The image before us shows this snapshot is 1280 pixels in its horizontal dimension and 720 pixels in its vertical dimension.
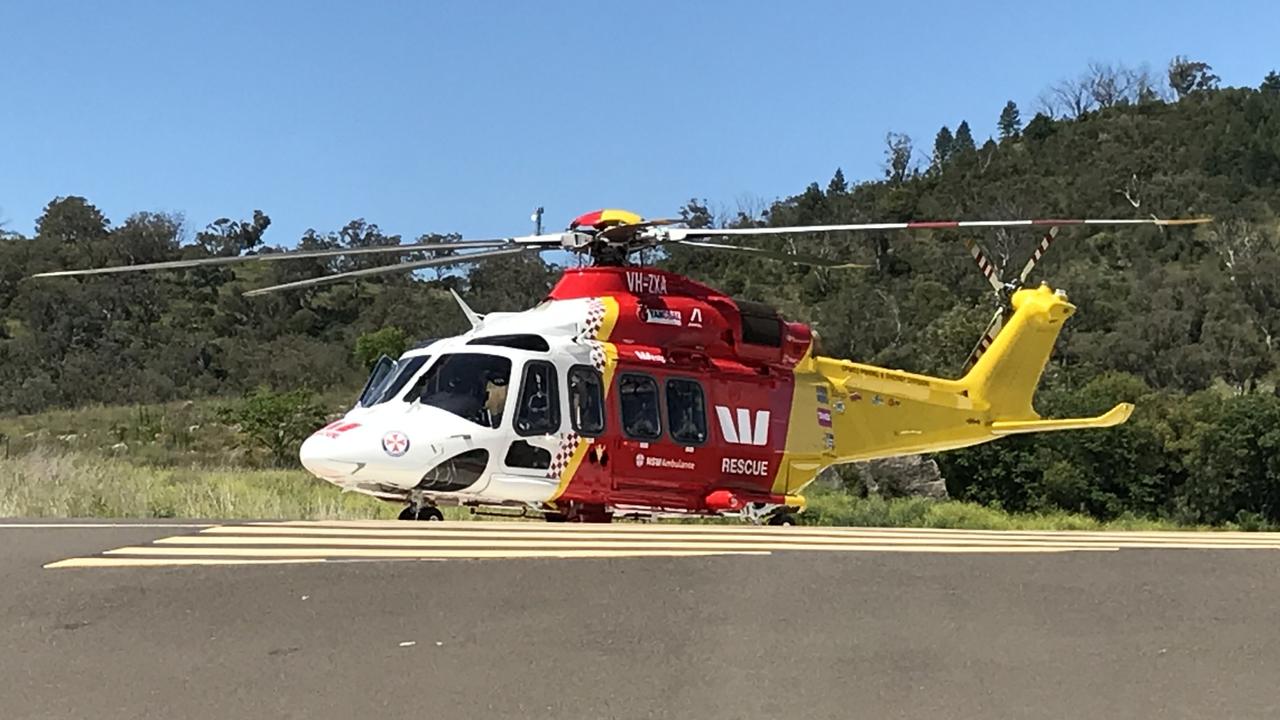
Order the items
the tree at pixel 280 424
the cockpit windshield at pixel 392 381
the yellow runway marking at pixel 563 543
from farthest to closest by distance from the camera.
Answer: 1. the tree at pixel 280 424
2. the cockpit windshield at pixel 392 381
3. the yellow runway marking at pixel 563 543

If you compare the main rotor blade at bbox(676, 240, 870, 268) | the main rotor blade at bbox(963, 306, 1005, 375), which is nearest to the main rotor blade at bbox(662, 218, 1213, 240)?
the main rotor blade at bbox(676, 240, 870, 268)

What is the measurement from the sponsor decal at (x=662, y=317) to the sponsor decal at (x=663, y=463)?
1599mm

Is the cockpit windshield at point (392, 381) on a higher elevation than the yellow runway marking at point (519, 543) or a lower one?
higher

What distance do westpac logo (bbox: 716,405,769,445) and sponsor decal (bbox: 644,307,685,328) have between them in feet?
3.74

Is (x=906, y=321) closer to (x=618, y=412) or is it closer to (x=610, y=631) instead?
(x=618, y=412)

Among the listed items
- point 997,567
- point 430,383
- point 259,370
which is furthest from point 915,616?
point 259,370

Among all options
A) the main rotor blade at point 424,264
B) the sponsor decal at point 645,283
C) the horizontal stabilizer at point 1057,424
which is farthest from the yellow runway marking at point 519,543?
the horizontal stabilizer at point 1057,424

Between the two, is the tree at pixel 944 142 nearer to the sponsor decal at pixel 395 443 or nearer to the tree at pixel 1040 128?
the tree at pixel 1040 128

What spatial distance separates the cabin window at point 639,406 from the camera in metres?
13.3

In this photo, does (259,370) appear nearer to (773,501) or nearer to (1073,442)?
(1073,442)

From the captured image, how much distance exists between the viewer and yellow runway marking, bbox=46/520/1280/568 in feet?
21.9

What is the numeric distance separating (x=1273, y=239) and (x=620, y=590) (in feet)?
286

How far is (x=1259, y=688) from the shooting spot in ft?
16.4

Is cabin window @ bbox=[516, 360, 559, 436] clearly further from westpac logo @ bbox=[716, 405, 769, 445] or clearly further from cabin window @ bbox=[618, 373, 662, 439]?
westpac logo @ bbox=[716, 405, 769, 445]
